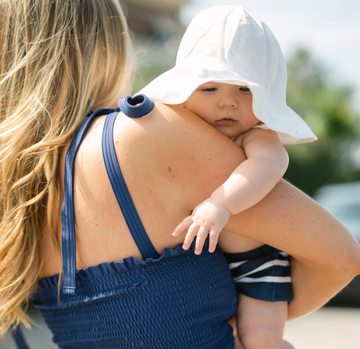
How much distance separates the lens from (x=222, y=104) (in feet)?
4.82

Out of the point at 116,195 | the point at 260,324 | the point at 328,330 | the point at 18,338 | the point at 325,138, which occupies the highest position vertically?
the point at 116,195

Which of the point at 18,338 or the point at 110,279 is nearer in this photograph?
the point at 110,279

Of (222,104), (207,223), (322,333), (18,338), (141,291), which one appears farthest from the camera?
(322,333)

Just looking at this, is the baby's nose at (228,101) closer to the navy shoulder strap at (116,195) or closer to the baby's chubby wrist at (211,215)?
the navy shoulder strap at (116,195)

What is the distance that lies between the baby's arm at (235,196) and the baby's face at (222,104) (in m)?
0.18

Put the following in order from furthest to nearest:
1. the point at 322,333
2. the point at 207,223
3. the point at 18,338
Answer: the point at 322,333
the point at 18,338
the point at 207,223

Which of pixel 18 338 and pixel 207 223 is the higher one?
pixel 207 223

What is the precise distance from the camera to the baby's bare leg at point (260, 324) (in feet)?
4.98

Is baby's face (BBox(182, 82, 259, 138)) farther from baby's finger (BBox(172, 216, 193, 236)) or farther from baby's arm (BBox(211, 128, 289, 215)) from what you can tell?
baby's finger (BBox(172, 216, 193, 236))

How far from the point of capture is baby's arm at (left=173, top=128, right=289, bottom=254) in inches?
47.9

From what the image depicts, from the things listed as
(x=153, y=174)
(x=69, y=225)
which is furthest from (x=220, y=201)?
(x=69, y=225)

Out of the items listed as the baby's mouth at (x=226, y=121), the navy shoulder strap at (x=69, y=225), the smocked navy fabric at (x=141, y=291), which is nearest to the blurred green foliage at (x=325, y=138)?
the baby's mouth at (x=226, y=121)

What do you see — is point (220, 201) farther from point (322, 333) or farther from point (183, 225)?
point (322, 333)

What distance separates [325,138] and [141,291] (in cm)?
1388
